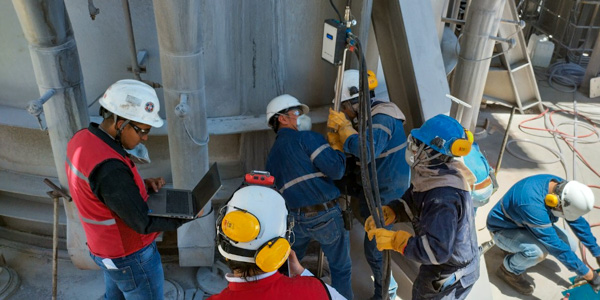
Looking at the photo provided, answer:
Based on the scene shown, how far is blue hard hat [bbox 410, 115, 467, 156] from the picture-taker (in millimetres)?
2611

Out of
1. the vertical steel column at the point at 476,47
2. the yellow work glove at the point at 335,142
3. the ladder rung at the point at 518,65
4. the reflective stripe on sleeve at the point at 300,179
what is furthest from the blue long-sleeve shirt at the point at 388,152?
the ladder rung at the point at 518,65

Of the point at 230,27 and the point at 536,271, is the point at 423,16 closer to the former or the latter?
the point at 230,27

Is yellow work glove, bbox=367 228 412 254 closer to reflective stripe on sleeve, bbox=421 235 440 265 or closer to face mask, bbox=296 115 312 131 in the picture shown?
reflective stripe on sleeve, bbox=421 235 440 265

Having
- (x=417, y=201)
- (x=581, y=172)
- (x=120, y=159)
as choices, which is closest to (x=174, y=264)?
(x=120, y=159)

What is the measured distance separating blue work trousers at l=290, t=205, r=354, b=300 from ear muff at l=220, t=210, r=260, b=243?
1.46 metres

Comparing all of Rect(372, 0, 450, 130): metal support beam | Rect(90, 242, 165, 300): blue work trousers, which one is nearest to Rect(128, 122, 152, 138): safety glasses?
Rect(90, 242, 165, 300): blue work trousers

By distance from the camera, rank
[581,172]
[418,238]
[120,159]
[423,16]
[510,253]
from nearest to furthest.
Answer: [120,159]
[418,238]
[423,16]
[510,253]
[581,172]

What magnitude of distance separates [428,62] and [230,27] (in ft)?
4.75

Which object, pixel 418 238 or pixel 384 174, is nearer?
pixel 418 238

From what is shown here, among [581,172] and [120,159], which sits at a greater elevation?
[120,159]

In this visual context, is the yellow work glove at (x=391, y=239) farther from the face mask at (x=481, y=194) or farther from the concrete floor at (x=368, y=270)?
the face mask at (x=481, y=194)

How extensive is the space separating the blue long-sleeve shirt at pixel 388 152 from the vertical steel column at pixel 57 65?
1.67 m

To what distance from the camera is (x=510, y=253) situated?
178 inches

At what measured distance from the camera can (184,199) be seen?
2803 mm
